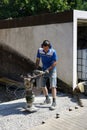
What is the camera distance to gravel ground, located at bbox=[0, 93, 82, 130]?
6.34 meters

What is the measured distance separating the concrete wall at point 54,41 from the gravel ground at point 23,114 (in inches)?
40.4

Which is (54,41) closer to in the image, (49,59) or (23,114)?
(49,59)

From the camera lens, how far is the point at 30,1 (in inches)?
771

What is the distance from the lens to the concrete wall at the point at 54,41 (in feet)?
28.3

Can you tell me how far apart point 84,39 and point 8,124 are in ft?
15.9

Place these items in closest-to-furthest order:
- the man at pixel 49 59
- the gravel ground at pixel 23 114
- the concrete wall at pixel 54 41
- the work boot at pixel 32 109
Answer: the gravel ground at pixel 23 114 → the work boot at pixel 32 109 → the man at pixel 49 59 → the concrete wall at pixel 54 41

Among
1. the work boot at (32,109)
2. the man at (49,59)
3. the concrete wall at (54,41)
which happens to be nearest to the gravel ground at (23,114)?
the work boot at (32,109)

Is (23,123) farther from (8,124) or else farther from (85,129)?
(85,129)

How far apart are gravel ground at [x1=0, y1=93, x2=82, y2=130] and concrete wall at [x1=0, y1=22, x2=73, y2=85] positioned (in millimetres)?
1026

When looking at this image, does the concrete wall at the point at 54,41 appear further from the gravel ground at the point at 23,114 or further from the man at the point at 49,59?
the man at the point at 49,59

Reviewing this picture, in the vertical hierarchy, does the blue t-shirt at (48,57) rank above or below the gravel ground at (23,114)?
above

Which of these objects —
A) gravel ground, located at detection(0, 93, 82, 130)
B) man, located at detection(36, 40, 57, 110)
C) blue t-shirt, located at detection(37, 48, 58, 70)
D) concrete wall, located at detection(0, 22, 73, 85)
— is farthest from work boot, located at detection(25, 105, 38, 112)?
concrete wall, located at detection(0, 22, 73, 85)

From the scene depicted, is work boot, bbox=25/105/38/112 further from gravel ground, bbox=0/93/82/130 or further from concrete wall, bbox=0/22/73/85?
concrete wall, bbox=0/22/73/85

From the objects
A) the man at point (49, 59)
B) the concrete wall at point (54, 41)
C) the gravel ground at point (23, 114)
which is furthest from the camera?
the concrete wall at point (54, 41)
